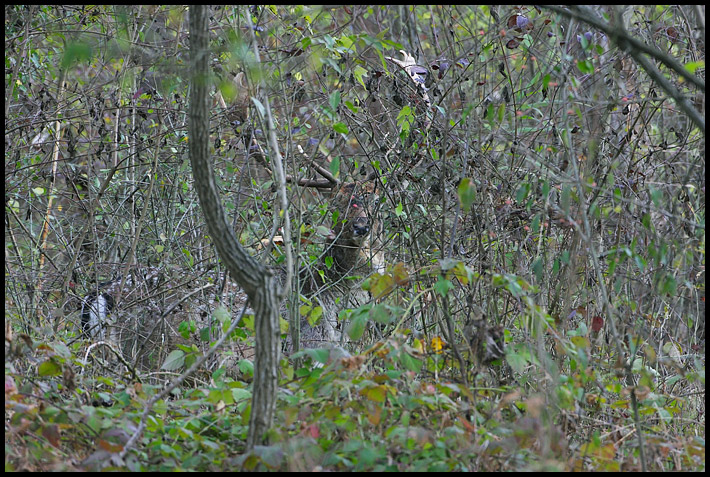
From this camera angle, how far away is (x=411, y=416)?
115 inches

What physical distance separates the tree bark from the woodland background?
0.12m

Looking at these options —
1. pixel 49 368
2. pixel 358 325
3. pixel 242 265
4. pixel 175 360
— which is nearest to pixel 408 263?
pixel 358 325

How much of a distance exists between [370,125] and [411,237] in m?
0.91

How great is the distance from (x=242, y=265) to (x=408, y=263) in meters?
2.35

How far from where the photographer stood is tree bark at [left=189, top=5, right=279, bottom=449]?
2.60m

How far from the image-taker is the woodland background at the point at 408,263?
2.73 meters

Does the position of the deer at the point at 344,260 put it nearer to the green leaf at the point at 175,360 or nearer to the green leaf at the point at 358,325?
the green leaf at the point at 175,360

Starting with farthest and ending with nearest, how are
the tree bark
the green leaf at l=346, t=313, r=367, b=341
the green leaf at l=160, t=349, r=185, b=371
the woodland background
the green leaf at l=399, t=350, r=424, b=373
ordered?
the green leaf at l=160, t=349, r=185, b=371
the green leaf at l=346, t=313, r=367, b=341
the green leaf at l=399, t=350, r=424, b=373
the woodland background
the tree bark

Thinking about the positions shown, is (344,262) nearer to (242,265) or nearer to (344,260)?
(344,260)

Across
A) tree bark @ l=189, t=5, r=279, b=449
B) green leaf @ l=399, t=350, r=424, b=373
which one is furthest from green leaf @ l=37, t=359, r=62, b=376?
green leaf @ l=399, t=350, r=424, b=373

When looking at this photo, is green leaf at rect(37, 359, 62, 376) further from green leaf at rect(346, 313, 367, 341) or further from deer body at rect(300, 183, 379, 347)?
deer body at rect(300, 183, 379, 347)

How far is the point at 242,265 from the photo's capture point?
2.68 meters

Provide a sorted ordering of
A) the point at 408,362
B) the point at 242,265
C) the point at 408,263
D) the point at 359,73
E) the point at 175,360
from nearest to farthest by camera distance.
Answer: the point at 242,265 → the point at 408,362 → the point at 175,360 → the point at 359,73 → the point at 408,263

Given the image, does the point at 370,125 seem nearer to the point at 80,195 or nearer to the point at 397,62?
the point at 397,62
